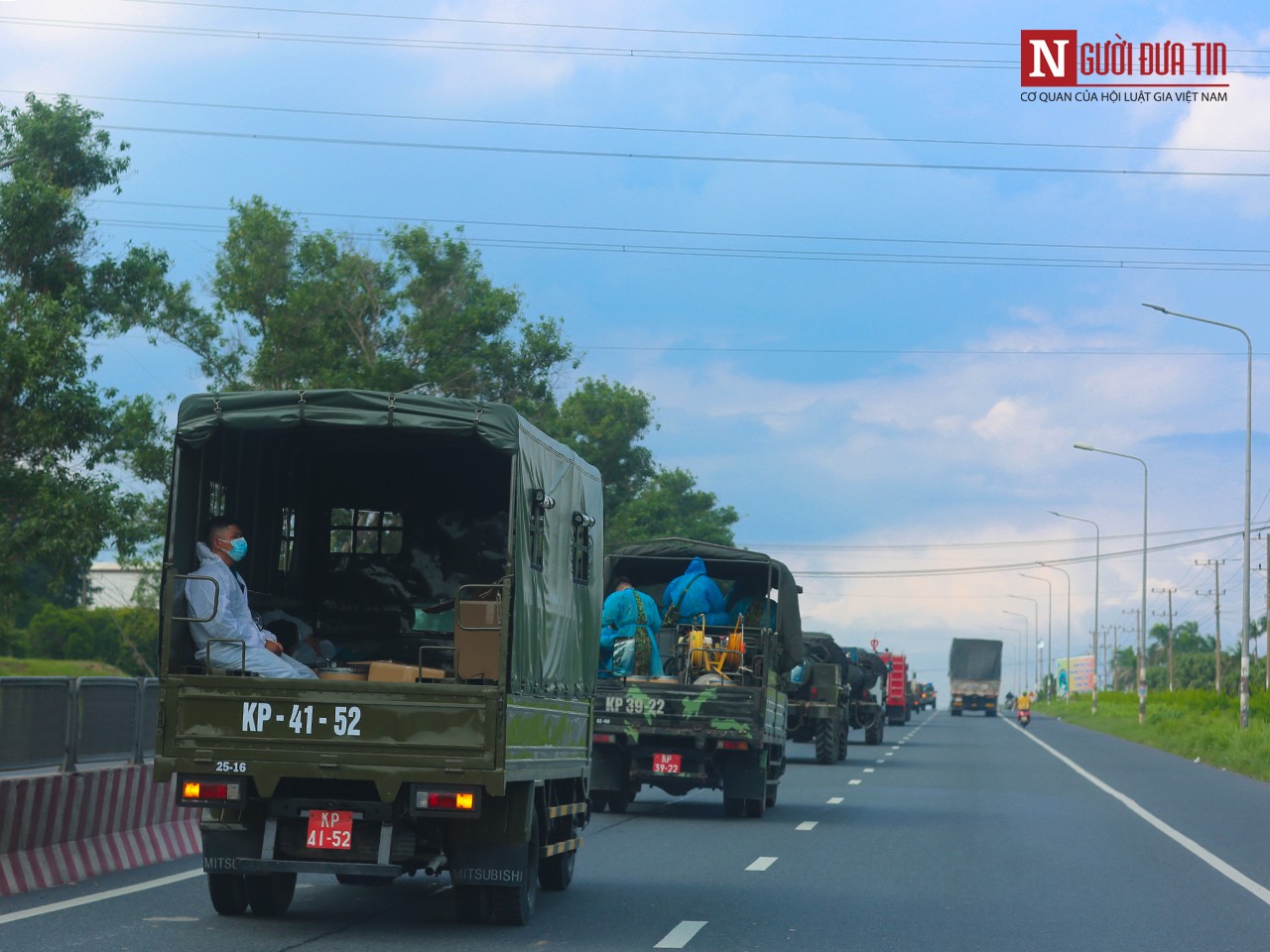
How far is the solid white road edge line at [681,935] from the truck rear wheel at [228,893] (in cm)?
261

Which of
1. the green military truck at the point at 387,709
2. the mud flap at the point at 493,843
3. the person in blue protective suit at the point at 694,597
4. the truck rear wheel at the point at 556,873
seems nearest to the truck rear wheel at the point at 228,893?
the green military truck at the point at 387,709

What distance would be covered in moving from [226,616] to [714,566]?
11.8 meters

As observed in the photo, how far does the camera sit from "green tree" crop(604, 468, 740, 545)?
78500 mm

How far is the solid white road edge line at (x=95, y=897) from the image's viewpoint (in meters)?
10.8

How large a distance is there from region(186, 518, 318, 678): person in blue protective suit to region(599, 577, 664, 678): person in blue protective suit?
8.38 m

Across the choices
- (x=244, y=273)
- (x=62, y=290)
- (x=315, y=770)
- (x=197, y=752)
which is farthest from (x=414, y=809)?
(x=244, y=273)

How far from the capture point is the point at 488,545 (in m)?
13.8

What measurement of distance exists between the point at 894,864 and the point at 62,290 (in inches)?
833

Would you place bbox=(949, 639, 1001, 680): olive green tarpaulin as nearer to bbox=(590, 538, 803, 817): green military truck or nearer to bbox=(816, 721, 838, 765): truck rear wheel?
bbox=(816, 721, 838, 765): truck rear wheel

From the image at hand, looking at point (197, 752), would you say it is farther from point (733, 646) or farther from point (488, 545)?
point (733, 646)

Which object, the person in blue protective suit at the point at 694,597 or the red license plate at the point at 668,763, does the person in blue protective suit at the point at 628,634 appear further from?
the person in blue protective suit at the point at 694,597

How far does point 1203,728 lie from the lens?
46.2 meters

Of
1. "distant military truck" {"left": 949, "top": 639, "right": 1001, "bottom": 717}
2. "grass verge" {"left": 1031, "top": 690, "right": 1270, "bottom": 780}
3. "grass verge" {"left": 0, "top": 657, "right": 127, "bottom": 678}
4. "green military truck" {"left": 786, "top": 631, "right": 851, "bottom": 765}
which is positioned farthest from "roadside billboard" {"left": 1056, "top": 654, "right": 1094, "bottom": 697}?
"green military truck" {"left": 786, "top": 631, "right": 851, "bottom": 765}

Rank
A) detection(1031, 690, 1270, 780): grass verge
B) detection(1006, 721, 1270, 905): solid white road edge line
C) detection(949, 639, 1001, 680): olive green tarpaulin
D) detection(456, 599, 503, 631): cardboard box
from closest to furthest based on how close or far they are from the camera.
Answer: detection(456, 599, 503, 631): cardboard box < detection(1006, 721, 1270, 905): solid white road edge line < detection(1031, 690, 1270, 780): grass verge < detection(949, 639, 1001, 680): olive green tarpaulin
